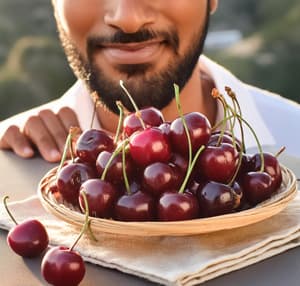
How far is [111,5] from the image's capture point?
1820 millimetres

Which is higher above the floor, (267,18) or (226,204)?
(226,204)

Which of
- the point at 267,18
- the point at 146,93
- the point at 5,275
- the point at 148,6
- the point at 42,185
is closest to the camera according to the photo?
the point at 5,275

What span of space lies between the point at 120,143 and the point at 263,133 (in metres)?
0.89

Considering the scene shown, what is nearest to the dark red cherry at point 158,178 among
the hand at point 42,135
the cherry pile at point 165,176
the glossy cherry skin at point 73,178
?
the cherry pile at point 165,176

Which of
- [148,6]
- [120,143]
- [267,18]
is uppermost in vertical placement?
[120,143]

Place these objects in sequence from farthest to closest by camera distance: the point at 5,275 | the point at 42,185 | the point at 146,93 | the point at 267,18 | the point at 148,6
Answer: the point at 267,18, the point at 146,93, the point at 148,6, the point at 42,185, the point at 5,275

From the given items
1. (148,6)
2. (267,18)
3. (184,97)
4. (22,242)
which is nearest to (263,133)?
(184,97)

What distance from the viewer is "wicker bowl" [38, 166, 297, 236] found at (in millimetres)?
1084

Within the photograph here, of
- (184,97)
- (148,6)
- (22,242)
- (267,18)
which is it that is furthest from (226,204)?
(267,18)

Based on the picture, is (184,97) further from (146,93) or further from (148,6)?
(148,6)

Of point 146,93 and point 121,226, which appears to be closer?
point 121,226

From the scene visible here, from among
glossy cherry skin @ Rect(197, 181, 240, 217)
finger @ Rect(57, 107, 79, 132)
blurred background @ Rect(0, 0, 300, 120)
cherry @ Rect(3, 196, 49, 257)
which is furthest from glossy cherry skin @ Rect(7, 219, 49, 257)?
blurred background @ Rect(0, 0, 300, 120)

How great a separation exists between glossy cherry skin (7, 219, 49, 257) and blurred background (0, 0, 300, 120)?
181 inches

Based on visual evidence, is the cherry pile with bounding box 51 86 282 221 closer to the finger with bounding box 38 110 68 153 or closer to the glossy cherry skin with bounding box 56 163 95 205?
the glossy cherry skin with bounding box 56 163 95 205
